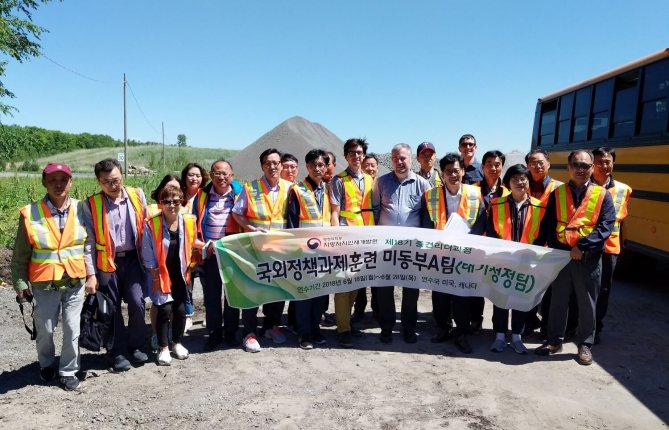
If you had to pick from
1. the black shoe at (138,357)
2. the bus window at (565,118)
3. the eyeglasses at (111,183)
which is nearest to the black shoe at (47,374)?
the black shoe at (138,357)

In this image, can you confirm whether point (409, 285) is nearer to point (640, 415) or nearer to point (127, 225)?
point (640, 415)

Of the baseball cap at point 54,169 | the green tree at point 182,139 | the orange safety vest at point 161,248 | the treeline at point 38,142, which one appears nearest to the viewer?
the baseball cap at point 54,169

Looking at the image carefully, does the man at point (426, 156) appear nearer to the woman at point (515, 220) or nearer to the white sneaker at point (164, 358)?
the woman at point (515, 220)

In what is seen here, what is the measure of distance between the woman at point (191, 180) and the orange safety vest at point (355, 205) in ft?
4.89

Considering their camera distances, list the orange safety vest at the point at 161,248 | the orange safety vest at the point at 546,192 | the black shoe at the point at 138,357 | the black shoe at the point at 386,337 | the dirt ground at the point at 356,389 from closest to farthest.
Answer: the dirt ground at the point at 356,389, the orange safety vest at the point at 161,248, the black shoe at the point at 138,357, the black shoe at the point at 386,337, the orange safety vest at the point at 546,192

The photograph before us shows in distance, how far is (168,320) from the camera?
14.6ft

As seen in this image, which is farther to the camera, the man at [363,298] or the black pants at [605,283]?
the man at [363,298]

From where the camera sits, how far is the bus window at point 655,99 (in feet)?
20.5

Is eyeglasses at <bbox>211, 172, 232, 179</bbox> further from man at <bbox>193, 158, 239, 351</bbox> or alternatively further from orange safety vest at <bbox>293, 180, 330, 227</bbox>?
orange safety vest at <bbox>293, 180, 330, 227</bbox>

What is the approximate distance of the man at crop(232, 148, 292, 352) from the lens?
4738mm

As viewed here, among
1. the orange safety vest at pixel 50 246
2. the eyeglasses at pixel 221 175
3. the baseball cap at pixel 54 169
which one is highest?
the baseball cap at pixel 54 169

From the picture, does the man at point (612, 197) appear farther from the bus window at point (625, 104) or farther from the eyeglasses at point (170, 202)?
the eyeglasses at point (170, 202)

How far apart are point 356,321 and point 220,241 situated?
2089 millimetres

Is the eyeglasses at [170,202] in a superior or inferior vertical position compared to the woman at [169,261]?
superior
